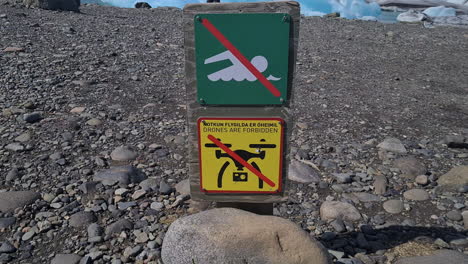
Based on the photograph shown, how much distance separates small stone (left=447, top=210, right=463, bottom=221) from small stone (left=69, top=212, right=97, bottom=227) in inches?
122

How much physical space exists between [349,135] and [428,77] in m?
4.19

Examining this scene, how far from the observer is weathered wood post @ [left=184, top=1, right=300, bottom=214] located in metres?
2.47

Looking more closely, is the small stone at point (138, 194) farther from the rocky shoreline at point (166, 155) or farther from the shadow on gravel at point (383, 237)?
the shadow on gravel at point (383, 237)

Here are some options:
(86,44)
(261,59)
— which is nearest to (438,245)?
(261,59)

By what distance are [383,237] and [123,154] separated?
9.35ft

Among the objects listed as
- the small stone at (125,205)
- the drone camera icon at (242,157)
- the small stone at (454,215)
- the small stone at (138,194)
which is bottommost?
the small stone at (454,215)

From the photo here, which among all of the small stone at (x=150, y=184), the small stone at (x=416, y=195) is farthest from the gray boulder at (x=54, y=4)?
the small stone at (x=416, y=195)

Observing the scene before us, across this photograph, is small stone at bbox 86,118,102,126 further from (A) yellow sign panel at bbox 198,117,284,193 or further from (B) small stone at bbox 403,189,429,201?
(B) small stone at bbox 403,189,429,201

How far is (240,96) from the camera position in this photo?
2.61 meters

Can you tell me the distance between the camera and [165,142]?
16.8 ft

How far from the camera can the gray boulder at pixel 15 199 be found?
144 inches

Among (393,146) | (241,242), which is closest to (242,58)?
(241,242)

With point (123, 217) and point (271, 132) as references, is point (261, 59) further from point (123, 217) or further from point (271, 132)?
point (123, 217)

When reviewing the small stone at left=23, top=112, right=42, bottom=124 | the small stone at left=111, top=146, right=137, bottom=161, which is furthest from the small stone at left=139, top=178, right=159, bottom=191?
the small stone at left=23, top=112, right=42, bottom=124
